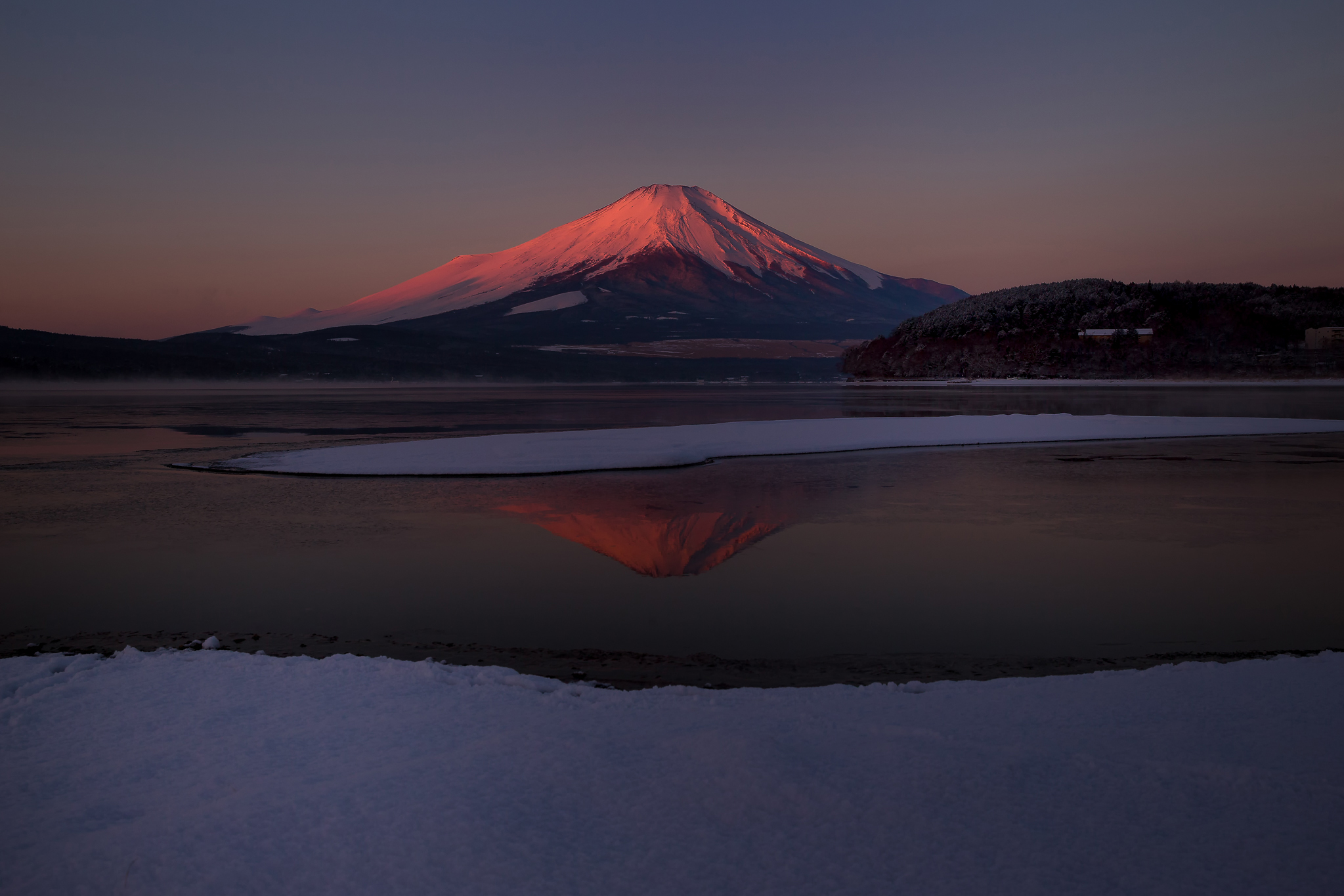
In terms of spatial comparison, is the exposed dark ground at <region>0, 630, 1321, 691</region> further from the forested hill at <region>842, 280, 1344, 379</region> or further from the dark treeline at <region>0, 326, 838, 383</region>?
the dark treeline at <region>0, 326, 838, 383</region>

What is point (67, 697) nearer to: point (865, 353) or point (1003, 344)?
point (1003, 344)

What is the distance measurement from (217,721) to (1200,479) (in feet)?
60.7

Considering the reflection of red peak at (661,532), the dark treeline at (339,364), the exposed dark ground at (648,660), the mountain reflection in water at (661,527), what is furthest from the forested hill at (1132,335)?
the exposed dark ground at (648,660)

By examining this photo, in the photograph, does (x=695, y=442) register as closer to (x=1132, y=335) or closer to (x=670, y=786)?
(x=670, y=786)

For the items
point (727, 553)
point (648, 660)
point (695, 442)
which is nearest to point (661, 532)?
point (727, 553)

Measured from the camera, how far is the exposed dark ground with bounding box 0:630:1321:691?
6.02 meters

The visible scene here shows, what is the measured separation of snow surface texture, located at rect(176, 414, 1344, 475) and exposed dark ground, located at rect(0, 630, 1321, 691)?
12.0 metres

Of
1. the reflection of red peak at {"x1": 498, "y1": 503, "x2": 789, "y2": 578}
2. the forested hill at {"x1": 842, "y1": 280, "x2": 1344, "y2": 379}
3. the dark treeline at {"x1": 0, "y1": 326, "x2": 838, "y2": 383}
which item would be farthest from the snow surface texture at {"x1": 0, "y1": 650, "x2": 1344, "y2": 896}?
the dark treeline at {"x1": 0, "y1": 326, "x2": 838, "y2": 383}

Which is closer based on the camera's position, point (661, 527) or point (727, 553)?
point (727, 553)

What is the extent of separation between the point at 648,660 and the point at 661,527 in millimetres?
5993

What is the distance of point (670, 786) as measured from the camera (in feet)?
13.3

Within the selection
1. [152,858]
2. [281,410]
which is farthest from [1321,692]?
[281,410]

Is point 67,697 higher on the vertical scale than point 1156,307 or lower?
lower

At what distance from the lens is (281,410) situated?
53.3 meters
